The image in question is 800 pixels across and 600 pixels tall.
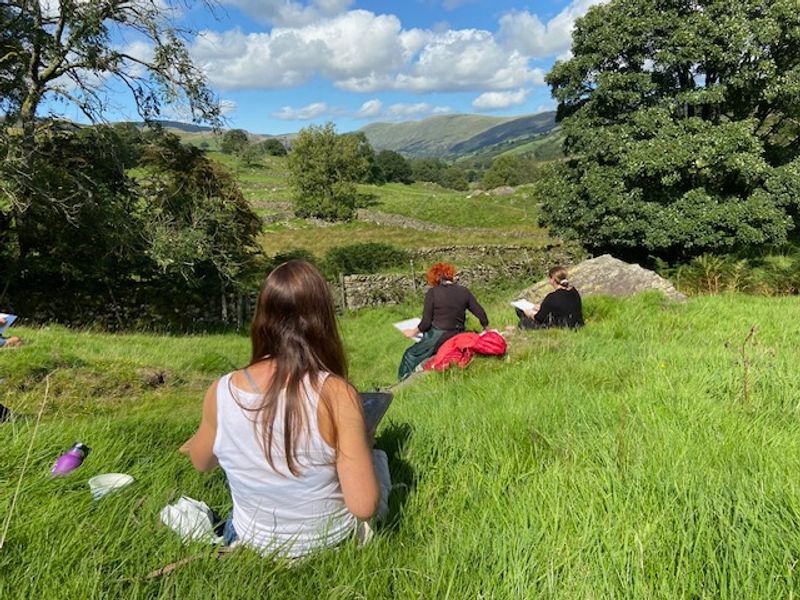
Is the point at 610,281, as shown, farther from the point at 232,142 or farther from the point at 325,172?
the point at 325,172

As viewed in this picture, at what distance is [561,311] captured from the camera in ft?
24.1

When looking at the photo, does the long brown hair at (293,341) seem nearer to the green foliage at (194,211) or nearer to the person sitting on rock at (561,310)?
the person sitting on rock at (561,310)

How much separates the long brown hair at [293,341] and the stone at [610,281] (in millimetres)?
9842

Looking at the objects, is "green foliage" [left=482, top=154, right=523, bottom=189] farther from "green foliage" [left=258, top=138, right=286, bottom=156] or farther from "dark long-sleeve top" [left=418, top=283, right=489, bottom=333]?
"dark long-sleeve top" [left=418, top=283, right=489, bottom=333]

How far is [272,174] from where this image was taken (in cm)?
8575

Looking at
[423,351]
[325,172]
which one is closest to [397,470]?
[423,351]

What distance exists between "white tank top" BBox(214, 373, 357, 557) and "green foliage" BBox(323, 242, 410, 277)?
18416 mm

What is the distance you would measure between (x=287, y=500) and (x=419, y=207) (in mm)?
56155

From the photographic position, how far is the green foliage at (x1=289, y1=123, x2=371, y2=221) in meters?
50.0

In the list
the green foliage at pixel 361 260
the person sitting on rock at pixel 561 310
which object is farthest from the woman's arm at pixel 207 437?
the green foliage at pixel 361 260

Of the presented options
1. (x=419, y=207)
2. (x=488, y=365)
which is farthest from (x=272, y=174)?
(x=488, y=365)

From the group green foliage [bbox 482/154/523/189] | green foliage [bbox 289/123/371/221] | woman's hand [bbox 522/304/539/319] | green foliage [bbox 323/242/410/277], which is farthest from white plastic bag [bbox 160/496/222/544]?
green foliage [bbox 482/154/523/189]

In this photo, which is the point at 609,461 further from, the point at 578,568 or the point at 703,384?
the point at 703,384

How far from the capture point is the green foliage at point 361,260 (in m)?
21.1
